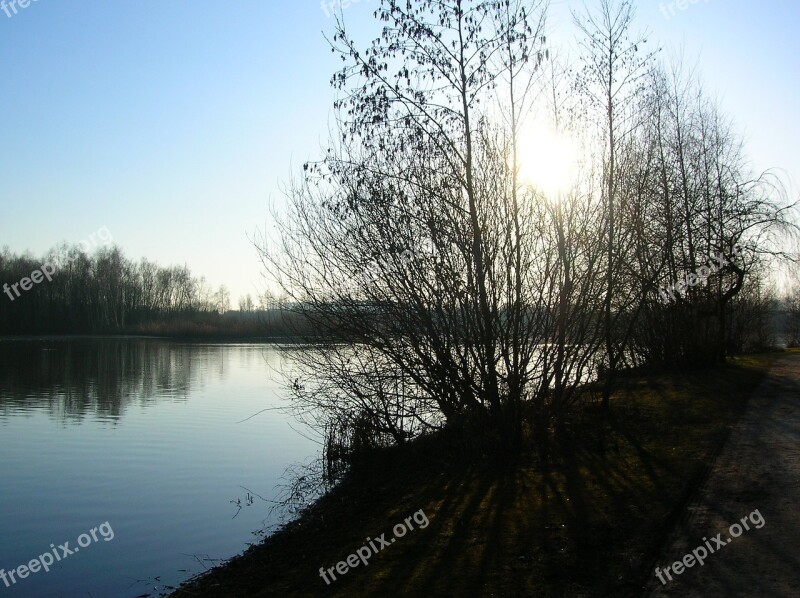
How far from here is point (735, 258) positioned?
2398 centimetres

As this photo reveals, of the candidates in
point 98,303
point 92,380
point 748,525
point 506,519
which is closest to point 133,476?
point 506,519

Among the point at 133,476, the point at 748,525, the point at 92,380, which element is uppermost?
the point at 748,525

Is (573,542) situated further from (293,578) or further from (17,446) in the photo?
(17,446)

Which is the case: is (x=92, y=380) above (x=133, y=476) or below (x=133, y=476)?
above

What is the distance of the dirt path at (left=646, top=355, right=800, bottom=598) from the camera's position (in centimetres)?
545

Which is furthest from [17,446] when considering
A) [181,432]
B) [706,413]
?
[706,413]

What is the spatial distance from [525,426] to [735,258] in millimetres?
15378

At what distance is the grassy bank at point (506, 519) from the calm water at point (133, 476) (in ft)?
4.77

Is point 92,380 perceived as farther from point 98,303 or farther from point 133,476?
point 98,303

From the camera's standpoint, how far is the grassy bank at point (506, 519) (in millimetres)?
6305

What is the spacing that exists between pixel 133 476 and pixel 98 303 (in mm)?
87950

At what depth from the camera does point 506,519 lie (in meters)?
7.99

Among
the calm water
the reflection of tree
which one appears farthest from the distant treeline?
the calm water

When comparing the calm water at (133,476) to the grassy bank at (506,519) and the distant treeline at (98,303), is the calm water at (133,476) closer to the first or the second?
the grassy bank at (506,519)
